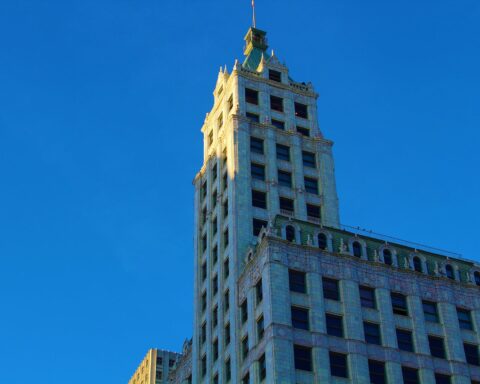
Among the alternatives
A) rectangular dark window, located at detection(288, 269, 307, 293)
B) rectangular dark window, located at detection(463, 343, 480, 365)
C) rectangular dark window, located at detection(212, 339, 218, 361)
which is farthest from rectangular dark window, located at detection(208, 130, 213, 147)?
rectangular dark window, located at detection(463, 343, 480, 365)

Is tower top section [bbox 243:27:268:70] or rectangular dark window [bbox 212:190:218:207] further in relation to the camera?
tower top section [bbox 243:27:268:70]

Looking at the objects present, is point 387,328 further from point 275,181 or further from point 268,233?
point 275,181

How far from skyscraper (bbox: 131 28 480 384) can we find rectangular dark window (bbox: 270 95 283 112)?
1.67 metres

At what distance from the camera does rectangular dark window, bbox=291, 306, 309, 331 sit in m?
80.9

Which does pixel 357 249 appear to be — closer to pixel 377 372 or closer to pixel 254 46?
pixel 377 372

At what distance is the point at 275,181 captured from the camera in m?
102

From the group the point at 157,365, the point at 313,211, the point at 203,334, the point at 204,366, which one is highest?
the point at 157,365

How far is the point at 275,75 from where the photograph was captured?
11775cm

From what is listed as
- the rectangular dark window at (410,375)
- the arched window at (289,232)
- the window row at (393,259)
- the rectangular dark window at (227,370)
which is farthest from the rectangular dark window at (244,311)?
the rectangular dark window at (410,375)

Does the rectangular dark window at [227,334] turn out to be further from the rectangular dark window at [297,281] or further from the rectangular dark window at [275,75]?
the rectangular dark window at [275,75]

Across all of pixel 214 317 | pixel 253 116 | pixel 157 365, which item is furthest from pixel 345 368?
pixel 157 365

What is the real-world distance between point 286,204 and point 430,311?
69.8 feet

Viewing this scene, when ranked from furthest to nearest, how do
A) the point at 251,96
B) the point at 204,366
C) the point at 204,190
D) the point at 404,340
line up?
the point at 251,96 < the point at 204,190 < the point at 204,366 < the point at 404,340

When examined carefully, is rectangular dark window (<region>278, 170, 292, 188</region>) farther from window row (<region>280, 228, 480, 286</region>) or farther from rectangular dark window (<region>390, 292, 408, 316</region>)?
rectangular dark window (<region>390, 292, 408, 316</region>)
